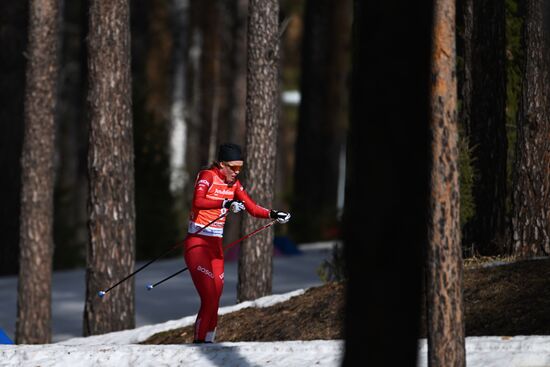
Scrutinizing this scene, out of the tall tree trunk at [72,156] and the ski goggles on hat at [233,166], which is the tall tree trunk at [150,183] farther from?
the ski goggles on hat at [233,166]

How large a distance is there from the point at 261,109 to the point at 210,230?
2.66 m

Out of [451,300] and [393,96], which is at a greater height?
[393,96]

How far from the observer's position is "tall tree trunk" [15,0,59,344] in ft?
50.8

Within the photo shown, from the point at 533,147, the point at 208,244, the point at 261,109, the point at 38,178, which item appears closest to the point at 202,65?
the point at 38,178

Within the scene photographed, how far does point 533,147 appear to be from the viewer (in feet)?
44.0

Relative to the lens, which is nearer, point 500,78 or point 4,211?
point 500,78

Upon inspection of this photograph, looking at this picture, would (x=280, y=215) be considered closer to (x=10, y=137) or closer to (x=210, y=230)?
(x=210, y=230)

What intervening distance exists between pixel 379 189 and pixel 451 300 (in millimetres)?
2647

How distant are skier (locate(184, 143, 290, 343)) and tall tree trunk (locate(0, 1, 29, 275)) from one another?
31.1 ft

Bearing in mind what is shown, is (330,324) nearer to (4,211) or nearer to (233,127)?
(4,211)

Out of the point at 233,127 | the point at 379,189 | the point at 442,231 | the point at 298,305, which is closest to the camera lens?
the point at 379,189

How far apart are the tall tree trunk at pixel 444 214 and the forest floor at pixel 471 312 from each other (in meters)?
1.77

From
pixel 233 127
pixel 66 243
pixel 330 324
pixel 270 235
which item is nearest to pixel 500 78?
pixel 270 235

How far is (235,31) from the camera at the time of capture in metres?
29.5
